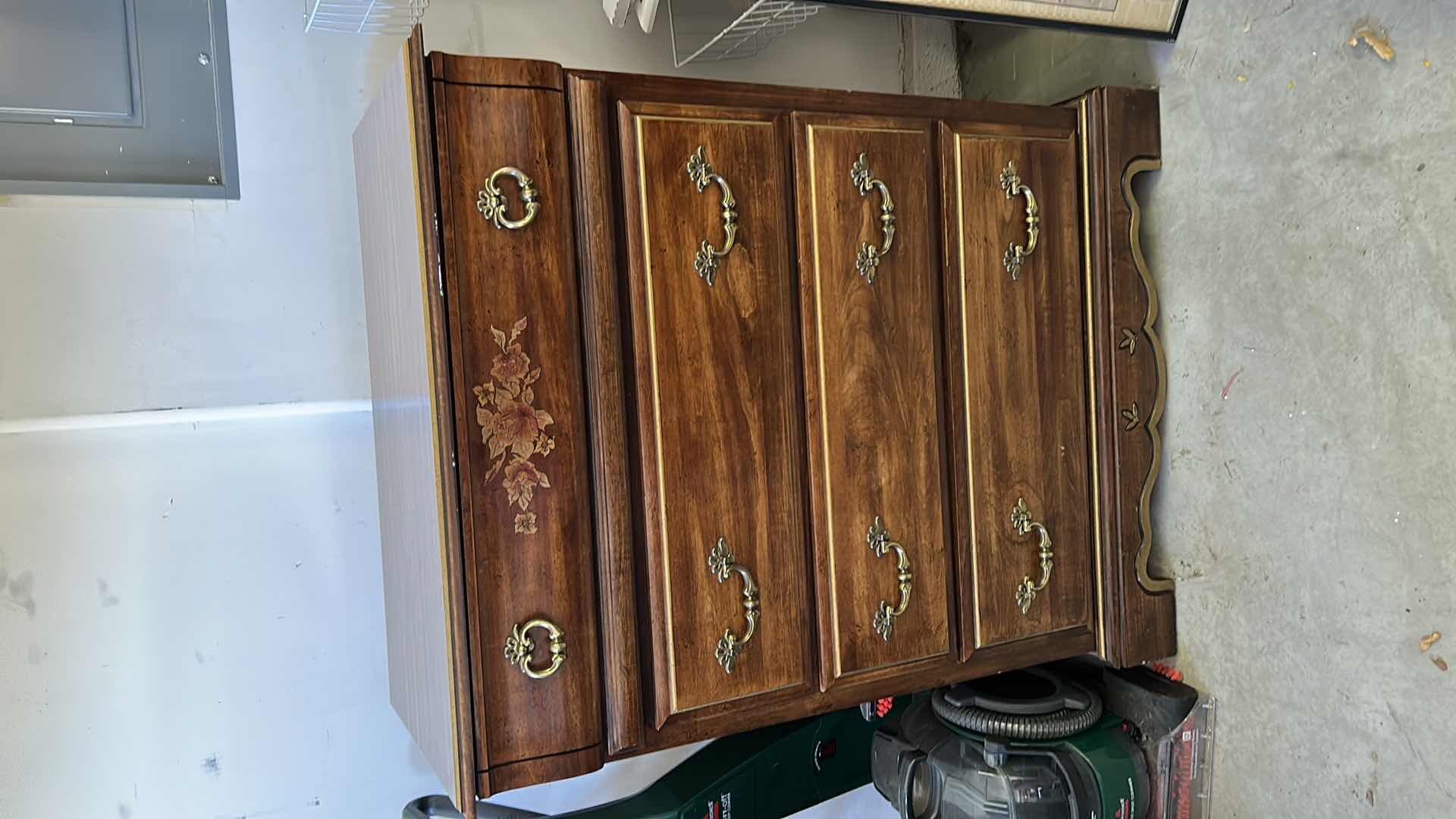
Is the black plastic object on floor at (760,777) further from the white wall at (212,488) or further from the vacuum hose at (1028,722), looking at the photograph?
the white wall at (212,488)

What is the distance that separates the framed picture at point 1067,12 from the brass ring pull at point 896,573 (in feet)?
2.74

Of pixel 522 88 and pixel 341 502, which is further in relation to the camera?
pixel 341 502

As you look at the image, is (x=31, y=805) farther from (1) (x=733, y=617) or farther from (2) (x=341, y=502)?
(1) (x=733, y=617)

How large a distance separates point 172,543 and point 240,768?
0.44 m

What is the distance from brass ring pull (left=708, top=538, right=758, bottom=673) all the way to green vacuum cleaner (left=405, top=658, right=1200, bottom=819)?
40cm

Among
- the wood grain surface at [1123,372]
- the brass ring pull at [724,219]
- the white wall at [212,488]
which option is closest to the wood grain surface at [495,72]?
the brass ring pull at [724,219]

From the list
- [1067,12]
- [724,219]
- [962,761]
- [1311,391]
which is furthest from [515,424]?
[1311,391]

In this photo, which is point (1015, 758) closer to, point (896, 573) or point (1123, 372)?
point (896, 573)

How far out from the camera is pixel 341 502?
71.4 inches

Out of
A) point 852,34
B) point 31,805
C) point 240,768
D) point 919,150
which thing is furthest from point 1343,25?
point 31,805

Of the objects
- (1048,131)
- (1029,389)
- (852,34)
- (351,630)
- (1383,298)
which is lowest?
(351,630)

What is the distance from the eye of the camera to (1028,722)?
5.63ft

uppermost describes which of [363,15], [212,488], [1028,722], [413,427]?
[363,15]

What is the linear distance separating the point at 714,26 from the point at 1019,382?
106 cm
